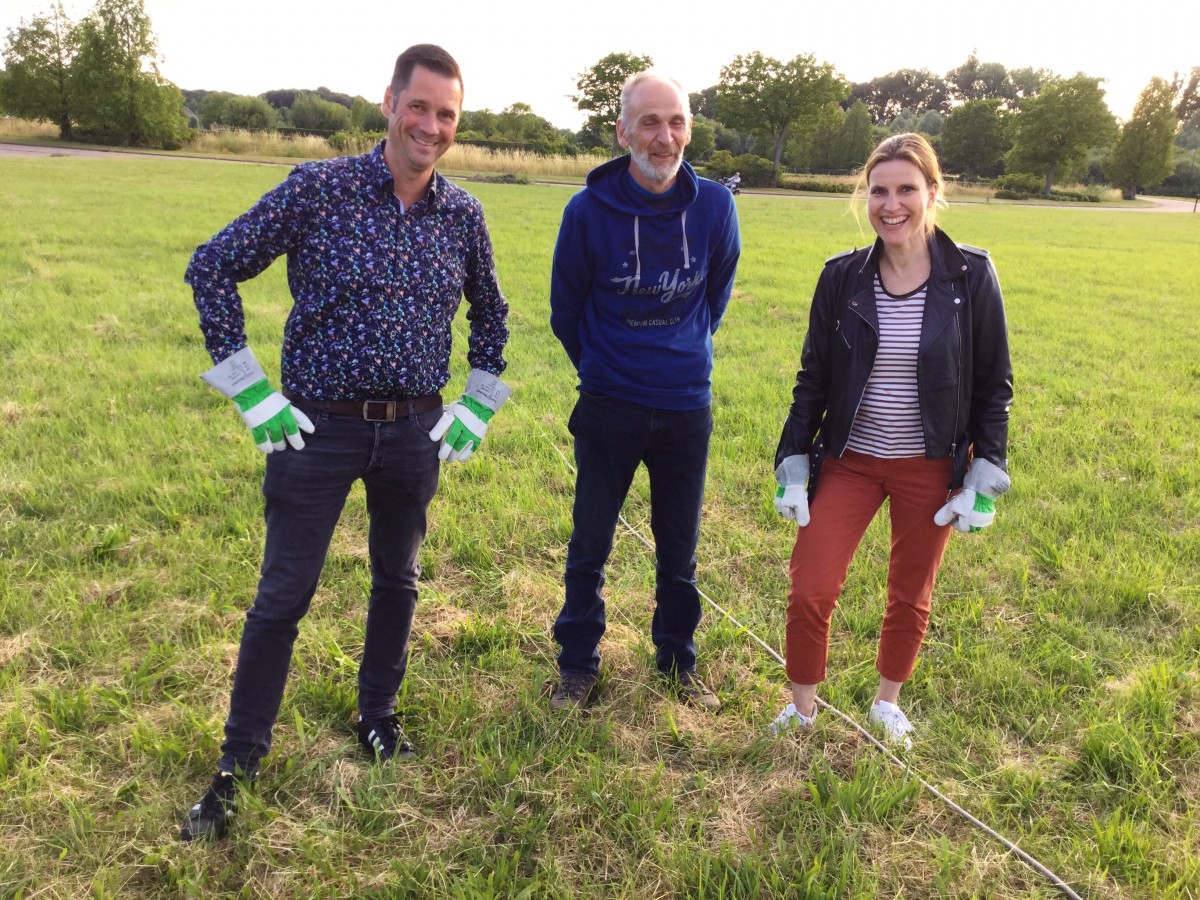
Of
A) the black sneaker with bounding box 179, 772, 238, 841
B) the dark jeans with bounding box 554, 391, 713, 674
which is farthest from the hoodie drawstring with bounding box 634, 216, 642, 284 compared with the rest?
the black sneaker with bounding box 179, 772, 238, 841

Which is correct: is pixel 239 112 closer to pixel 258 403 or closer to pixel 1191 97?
pixel 258 403

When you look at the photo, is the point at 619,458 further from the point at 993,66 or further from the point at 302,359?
the point at 993,66

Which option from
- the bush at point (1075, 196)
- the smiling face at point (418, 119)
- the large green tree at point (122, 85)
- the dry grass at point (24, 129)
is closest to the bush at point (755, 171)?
the bush at point (1075, 196)

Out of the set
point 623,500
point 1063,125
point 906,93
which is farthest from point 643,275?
point 906,93

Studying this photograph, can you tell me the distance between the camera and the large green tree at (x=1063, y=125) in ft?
174

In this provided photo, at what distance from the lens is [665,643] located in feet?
9.85

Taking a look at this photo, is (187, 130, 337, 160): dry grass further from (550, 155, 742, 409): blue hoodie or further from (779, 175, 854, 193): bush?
(550, 155, 742, 409): blue hoodie

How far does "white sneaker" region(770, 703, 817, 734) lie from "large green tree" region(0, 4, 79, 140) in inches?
2390

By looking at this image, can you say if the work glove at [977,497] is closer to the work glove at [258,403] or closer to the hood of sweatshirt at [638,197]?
the hood of sweatshirt at [638,197]

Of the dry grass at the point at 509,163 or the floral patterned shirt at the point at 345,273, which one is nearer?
the floral patterned shirt at the point at 345,273

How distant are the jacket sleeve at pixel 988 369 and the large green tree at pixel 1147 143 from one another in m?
66.9

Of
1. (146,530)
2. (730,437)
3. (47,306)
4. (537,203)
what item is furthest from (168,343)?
(537,203)

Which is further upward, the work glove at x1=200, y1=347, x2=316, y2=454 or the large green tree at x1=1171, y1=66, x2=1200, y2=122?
the large green tree at x1=1171, y1=66, x2=1200, y2=122

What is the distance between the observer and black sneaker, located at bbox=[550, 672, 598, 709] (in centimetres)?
285
